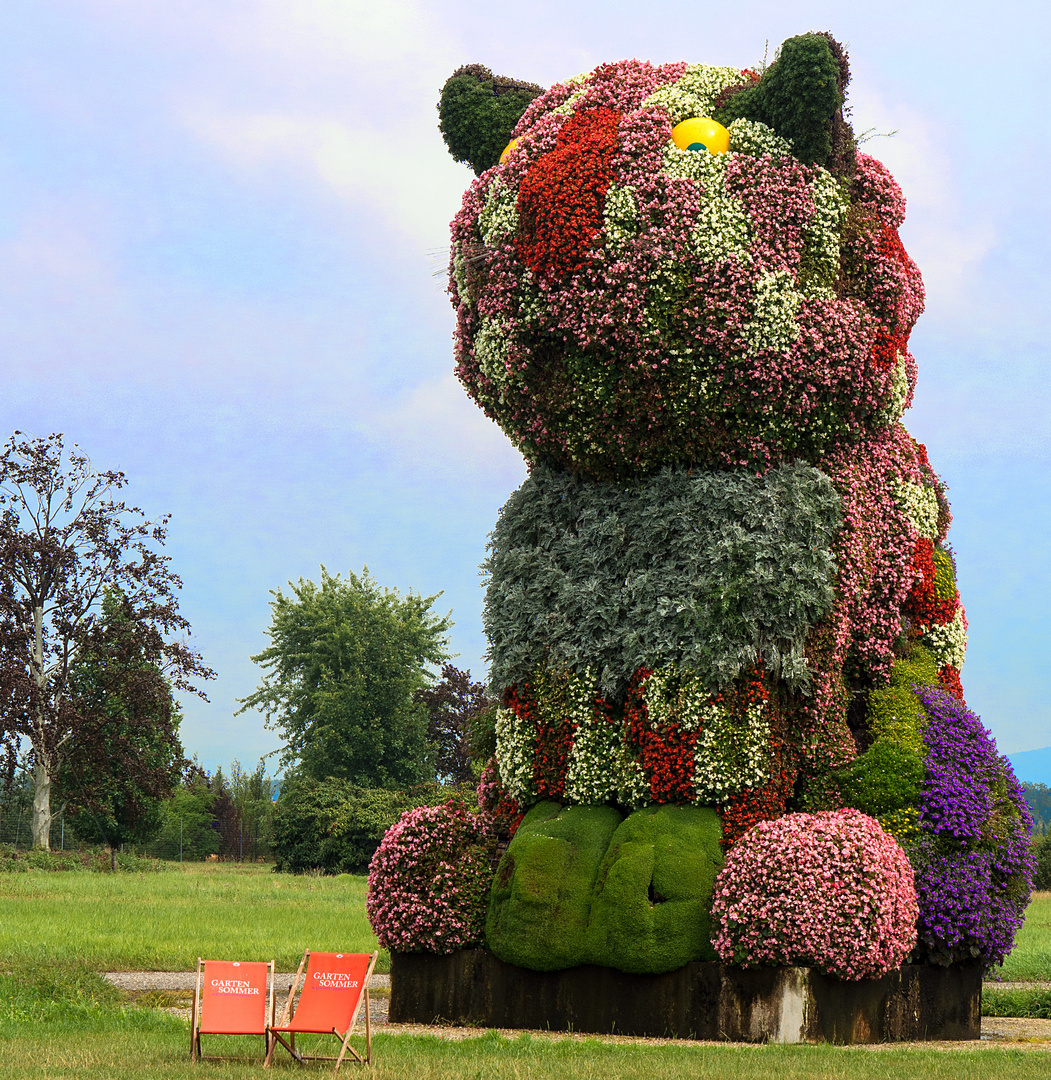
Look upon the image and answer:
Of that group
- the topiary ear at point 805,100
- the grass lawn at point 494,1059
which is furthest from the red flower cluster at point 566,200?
the grass lawn at point 494,1059

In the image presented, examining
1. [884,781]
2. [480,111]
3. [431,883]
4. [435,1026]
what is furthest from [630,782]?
[480,111]

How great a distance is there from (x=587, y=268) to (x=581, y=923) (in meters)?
6.43

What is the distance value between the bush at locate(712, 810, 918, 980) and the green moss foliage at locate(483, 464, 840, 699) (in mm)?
1676

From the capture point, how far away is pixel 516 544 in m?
13.8

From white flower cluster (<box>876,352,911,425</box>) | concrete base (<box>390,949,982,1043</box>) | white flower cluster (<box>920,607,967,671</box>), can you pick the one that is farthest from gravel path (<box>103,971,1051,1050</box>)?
white flower cluster (<box>876,352,911,425</box>)

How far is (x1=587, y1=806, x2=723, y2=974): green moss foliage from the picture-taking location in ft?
36.3

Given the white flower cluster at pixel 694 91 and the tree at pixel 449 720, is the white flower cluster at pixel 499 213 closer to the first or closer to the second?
Answer: the white flower cluster at pixel 694 91

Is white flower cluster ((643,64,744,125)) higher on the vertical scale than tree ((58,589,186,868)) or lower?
higher

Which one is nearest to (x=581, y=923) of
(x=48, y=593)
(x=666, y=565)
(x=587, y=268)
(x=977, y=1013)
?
(x=666, y=565)

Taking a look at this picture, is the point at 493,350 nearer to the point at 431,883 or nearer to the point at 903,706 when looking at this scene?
the point at 431,883

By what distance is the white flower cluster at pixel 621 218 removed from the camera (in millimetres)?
12055

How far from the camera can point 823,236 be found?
12320 mm

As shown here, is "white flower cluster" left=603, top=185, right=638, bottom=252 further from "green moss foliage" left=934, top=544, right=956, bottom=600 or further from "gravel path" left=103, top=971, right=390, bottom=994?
"gravel path" left=103, top=971, right=390, bottom=994

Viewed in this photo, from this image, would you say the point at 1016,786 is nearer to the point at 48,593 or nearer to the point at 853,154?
the point at 853,154
